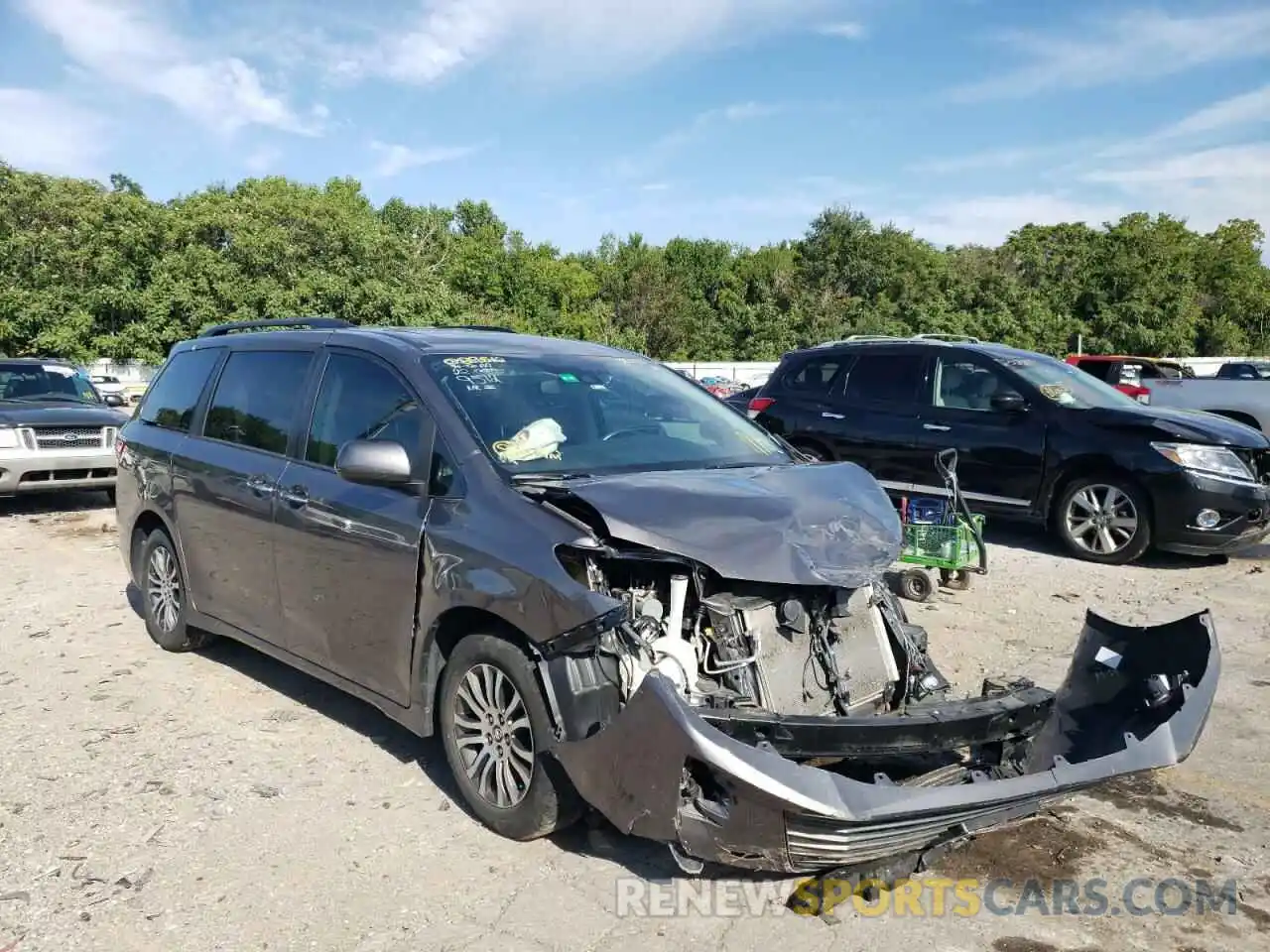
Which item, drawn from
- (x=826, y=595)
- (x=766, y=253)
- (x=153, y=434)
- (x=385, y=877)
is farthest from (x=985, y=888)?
(x=766, y=253)

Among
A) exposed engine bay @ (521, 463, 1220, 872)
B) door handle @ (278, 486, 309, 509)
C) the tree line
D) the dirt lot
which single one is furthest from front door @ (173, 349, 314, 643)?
the tree line

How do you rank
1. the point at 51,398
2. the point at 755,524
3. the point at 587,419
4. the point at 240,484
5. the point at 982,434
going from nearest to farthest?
the point at 755,524 < the point at 587,419 < the point at 240,484 < the point at 982,434 < the point at 51,398

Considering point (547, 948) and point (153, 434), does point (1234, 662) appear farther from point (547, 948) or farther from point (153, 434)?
point (153, 434)

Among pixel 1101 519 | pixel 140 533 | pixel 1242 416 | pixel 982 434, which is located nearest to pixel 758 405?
pixel 982 434

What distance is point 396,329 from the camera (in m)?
4.94

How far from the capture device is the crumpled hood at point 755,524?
3277 mm

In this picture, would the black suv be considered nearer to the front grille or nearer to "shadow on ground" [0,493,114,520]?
the front grille

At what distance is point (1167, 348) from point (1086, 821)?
2070 inches

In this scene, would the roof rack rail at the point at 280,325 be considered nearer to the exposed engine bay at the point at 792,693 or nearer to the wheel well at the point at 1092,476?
the exposed engine bay at the point at 792,693

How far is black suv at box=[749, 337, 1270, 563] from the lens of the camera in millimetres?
8062

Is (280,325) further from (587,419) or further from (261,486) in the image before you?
(587,419)

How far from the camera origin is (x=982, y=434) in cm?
902

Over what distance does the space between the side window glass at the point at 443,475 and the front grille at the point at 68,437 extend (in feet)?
28.6

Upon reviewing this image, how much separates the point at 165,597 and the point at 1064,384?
296 inches
